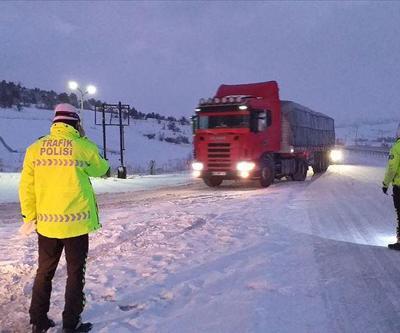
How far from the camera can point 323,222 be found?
32.4 feet

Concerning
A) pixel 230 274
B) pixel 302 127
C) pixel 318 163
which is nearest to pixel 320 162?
pixel 318 163

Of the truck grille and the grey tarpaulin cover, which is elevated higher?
the grey tarpaulin cover

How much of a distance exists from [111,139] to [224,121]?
5907cm

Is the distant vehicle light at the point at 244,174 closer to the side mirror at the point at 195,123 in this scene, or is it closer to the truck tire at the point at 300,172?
the side mirror at the point at 195,123

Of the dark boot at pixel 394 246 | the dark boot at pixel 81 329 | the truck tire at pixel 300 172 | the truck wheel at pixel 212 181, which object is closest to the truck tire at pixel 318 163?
the truck tire at pixel 300 172

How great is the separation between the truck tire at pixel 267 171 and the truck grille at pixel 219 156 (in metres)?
1.47

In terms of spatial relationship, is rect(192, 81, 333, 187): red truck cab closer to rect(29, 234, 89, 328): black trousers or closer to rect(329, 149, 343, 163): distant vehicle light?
rect(29, 234, 89, 328): black trousers

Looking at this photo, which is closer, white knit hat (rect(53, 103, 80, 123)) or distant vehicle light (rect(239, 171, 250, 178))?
white knit hat (rect(53, 103, 80, 123))

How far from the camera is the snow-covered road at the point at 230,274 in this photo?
Result: 4.60 metres

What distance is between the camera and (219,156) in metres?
17.6

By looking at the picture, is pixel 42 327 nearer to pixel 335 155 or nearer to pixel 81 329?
pixel 81 329

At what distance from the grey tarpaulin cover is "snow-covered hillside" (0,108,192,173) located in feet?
77.9

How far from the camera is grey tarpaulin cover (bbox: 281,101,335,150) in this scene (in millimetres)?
20359

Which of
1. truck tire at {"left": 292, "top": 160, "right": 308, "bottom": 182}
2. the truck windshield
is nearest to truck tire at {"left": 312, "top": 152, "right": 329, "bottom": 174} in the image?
truck tire at {"left": 292, "top": 160, "right": 308, "bottom": 182}
